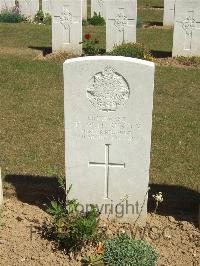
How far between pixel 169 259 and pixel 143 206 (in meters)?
0.62

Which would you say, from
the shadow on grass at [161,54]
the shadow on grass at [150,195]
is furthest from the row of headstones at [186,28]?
the shadow on grass at [150,195]

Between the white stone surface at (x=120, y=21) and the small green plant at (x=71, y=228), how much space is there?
807 cm

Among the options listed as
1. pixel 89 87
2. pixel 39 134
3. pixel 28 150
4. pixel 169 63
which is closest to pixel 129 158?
pixel 89 87

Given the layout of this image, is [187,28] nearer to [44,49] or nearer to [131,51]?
[131,51]

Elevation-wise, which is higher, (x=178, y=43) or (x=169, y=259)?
(x=178, y=43)

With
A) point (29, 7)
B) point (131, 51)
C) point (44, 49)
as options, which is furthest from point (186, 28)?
point (29, 7)

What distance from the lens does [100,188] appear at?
4797 mm

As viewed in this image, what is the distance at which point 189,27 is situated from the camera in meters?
12.1

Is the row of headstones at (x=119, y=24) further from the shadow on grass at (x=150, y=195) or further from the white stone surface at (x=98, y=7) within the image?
the shadow on grass at (x=150, y=195)

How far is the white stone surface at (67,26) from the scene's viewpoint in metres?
12.0

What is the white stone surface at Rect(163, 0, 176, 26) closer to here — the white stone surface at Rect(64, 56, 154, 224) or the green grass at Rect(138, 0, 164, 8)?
the green grass at Rect(138, 0, 164, 8)

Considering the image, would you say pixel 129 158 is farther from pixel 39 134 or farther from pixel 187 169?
pixel 39 134

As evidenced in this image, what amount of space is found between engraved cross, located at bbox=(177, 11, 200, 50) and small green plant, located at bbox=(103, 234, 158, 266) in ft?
29.0

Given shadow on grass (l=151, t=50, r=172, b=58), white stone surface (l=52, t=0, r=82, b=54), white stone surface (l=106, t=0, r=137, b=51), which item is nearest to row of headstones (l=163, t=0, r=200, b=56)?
shadow on grass (l=151, t=50, r=172, b=58)
